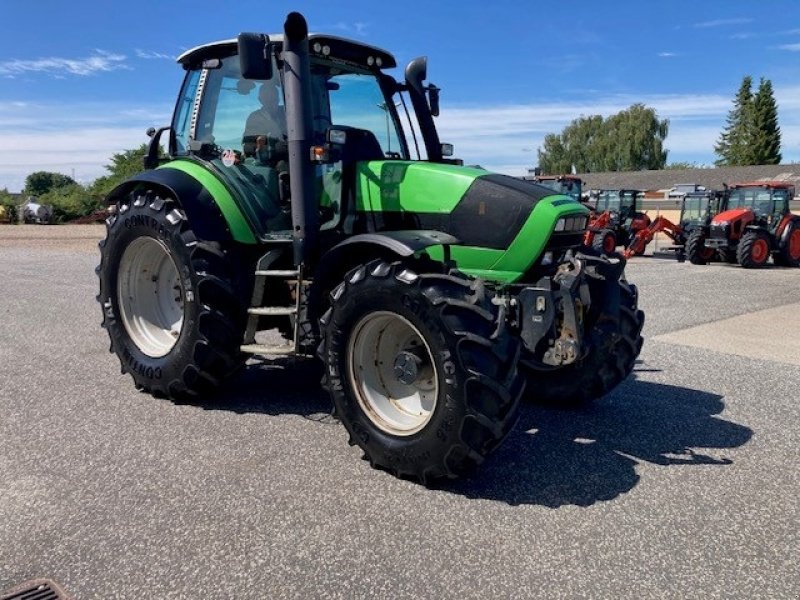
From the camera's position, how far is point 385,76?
5.42 m

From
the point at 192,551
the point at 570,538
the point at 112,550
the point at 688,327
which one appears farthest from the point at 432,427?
the point at 688,327

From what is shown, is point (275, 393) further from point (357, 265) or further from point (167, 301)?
point (357, 265)

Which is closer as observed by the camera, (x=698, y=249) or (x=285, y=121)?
(x=285, y=121)

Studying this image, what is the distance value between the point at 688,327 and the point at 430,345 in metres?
6.20

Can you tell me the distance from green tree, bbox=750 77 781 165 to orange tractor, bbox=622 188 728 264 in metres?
47.1

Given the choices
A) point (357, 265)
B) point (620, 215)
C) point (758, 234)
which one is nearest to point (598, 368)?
point (357, 265)

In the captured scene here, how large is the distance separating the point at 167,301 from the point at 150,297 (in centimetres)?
14

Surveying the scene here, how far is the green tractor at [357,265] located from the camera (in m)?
3.64

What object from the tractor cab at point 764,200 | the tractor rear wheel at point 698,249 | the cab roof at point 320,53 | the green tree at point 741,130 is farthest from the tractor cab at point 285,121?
the green tree at point 741,130

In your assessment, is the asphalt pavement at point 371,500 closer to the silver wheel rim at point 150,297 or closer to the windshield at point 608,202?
the silver wheel rim at point 150,297

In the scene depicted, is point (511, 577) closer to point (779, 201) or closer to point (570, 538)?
point (570, 538)

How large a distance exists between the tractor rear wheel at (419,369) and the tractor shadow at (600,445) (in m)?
0.31

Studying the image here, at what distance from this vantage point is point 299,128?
A: 4.43m

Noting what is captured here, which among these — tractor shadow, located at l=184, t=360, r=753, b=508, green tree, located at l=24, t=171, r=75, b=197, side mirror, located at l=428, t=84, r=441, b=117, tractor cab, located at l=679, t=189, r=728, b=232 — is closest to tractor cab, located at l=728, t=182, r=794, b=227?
tractor cab, located at l=679, t=189, r=728, b=232
